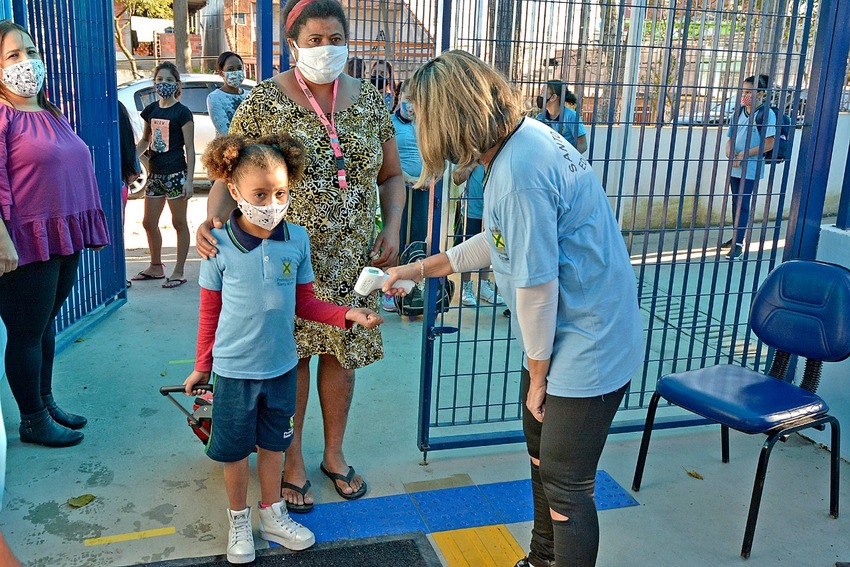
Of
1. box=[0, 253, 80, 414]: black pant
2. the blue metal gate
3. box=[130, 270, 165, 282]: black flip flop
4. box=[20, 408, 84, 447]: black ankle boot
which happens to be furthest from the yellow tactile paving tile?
box=[130, 270, 165, 282]: black flip flop

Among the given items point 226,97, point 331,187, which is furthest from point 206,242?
point 226,97

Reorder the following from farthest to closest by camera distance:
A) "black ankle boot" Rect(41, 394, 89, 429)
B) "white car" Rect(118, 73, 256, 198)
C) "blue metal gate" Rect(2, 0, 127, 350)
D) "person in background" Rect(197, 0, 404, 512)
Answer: "white car" Rect(118, 73, 256, 198)
"blue metal gate" Rect(2, 0, 127, 350)
"black ankle boot" Rect(41, 394, 89, 429)
"person in background" Rect(197, 0, 404, 512)

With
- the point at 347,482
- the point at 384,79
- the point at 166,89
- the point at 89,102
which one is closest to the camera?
the point at 347,482

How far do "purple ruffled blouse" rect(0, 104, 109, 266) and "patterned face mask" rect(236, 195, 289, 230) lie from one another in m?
1.22

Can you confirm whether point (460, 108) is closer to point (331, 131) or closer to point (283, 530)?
point (331, 131)

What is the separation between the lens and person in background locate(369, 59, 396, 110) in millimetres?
4793

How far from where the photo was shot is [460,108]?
2104 mm

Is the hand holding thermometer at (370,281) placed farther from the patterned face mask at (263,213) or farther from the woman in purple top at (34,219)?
the woman in purple top at (34,219)

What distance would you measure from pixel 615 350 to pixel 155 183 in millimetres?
4795

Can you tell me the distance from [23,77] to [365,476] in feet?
7.33

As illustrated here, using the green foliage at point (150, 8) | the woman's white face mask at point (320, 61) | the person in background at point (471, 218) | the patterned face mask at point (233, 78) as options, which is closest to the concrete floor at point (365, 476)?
the person in background at point (471, 218)

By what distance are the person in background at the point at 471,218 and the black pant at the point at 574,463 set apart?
779 mm

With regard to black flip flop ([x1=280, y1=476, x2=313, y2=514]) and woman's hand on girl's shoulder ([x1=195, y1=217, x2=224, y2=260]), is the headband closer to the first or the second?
woman's hand on girl's shoulder ([x1=195, y1=217, x2=224, y2=260])

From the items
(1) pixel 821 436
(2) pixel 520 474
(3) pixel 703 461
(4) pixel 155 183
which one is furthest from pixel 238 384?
(4) pixel 155 183
